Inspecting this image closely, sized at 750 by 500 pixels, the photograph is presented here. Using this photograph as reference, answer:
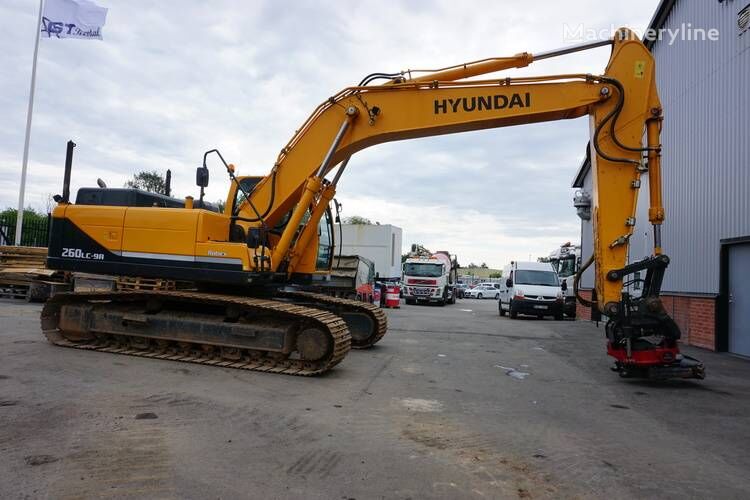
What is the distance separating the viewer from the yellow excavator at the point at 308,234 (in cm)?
734

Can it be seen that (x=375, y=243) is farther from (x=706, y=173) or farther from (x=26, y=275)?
(x=706, y=173)

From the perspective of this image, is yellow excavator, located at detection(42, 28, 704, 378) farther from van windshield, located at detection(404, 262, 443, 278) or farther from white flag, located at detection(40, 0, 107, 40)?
van windshield, located at detection(404, 262, 443, 278)

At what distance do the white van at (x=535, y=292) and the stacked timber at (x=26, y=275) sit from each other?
14.9m

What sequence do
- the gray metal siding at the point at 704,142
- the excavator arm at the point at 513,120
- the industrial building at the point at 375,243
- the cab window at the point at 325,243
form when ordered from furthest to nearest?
the industrial building at the point at 375,243 → the gray metal siding at the point at 704,142 → the cab window at the point at 325,243 → the excavator arm at the point at 513,120

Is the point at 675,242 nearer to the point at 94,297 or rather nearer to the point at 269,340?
the point at 269,340

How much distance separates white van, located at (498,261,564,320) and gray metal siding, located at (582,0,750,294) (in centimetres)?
461

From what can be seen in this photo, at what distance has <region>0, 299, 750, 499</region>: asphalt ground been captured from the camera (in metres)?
3.64

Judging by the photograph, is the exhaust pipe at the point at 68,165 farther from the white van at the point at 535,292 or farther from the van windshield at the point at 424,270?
the van windshield at the point at 424,270

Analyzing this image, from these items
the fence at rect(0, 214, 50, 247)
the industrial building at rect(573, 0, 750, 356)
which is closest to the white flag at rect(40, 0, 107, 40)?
the fence at rect(0, 214, 50, 247)

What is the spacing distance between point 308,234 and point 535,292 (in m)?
14.1

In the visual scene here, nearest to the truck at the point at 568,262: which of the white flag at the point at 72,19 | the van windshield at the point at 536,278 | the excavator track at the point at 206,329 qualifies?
the van windshield at the point at 536,278

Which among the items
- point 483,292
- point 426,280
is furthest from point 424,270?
point 483,292

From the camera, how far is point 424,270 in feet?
96.8

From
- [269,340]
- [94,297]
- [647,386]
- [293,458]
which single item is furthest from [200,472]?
[647,386]
